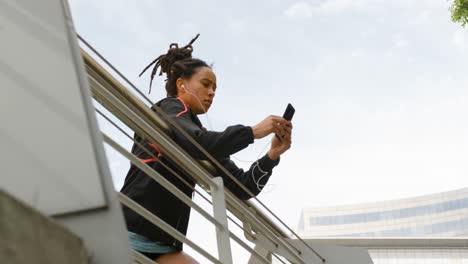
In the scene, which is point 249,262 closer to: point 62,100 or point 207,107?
point 207,107

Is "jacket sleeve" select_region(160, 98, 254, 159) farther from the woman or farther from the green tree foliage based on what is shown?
the green tree foliage

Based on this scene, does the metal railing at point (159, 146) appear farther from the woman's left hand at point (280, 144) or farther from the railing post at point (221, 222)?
the woman's left hand at point (280, 144)

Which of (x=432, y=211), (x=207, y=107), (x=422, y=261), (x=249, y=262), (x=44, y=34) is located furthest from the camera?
(x=432, y=211)

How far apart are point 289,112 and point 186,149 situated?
44cm

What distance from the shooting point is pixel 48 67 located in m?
0.69

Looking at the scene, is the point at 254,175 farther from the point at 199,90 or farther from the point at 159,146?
the point at 159,146

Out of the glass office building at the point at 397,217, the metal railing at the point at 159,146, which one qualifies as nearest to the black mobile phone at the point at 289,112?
the metal railing at the point at 159,146

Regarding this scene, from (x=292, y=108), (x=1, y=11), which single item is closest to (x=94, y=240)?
(x=1, y=11)

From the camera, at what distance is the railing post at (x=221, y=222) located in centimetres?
166

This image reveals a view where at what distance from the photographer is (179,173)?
212cm

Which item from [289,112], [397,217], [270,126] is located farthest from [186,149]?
[397,217]

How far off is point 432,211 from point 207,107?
6195cm

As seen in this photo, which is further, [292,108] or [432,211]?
[432,211]

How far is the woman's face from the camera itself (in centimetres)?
255
